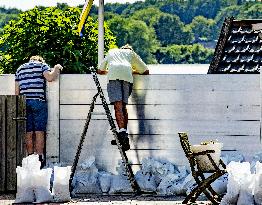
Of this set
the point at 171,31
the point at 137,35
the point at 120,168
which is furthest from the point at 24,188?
the point at 171,31

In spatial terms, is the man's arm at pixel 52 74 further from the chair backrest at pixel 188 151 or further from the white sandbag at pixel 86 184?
the chair backrest at pixel 188 151

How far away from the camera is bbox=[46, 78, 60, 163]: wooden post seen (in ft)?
39.2

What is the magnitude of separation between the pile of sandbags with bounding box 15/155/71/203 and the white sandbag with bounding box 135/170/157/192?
1130 mm

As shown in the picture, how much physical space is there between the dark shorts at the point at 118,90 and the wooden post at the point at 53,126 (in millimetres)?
855

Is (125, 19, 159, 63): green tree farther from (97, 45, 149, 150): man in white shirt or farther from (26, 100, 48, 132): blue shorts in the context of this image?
(97, 45, 149, 150): man in white shirt

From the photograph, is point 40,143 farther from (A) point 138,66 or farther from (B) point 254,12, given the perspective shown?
(B) point 254,12

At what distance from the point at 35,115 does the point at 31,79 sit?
0.46m

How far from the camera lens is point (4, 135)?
11.3 meters

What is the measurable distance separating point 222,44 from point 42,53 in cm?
544

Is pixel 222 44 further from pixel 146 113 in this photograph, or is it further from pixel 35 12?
pixel 35 12

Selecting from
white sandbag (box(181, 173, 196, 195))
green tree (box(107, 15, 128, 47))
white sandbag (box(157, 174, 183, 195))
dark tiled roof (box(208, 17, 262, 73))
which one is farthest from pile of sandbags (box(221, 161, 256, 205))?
green tree (box(107, 15, 128, 47))

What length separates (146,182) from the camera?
11.3 m

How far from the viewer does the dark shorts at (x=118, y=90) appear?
1141cm

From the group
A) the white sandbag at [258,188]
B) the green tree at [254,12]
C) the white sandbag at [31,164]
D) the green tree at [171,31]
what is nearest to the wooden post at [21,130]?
the white sandbag at [31,164]
